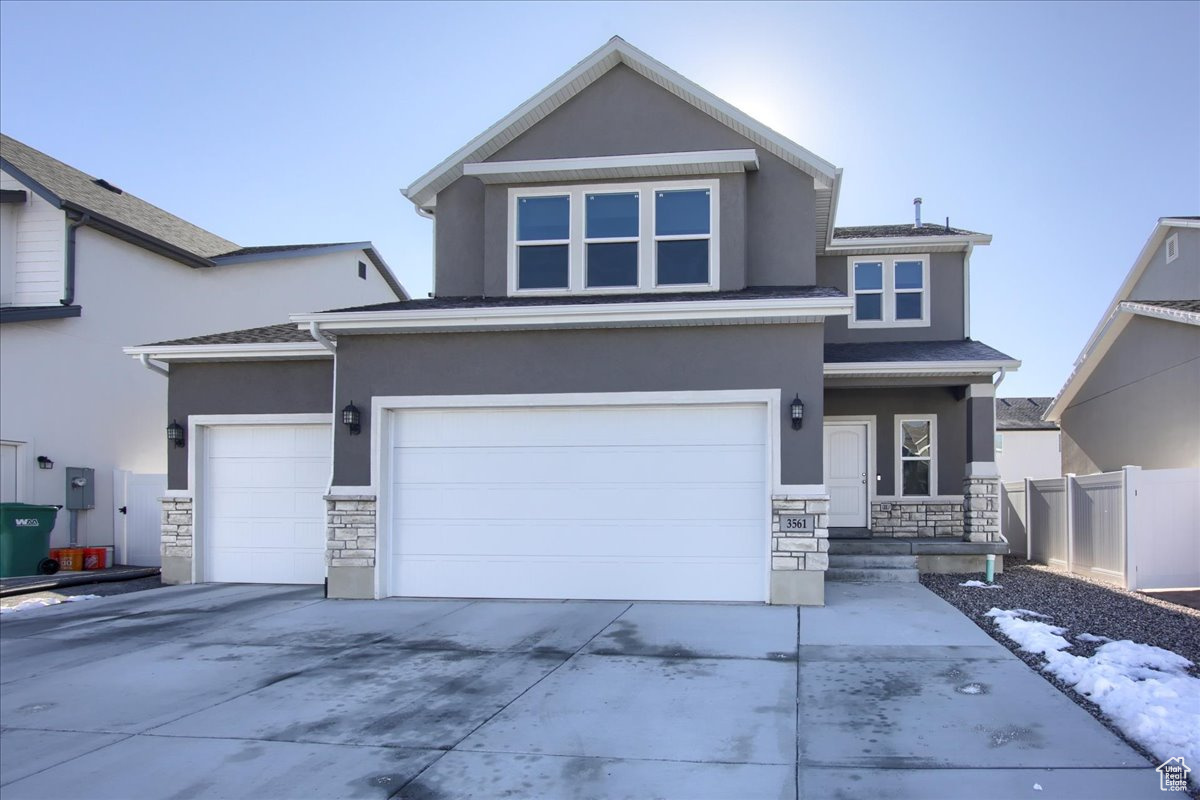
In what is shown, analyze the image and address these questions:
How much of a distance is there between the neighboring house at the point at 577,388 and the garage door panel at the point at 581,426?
3 cm

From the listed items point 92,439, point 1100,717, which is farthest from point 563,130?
point 92,439

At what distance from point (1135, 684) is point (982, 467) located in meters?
7.46

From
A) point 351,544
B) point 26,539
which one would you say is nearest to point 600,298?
point 351,544

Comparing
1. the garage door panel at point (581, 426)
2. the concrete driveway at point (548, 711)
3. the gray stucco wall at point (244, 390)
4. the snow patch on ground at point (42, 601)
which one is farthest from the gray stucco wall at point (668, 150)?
the snow patch on ground at point (42, 601)

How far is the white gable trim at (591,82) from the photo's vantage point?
1142 centimetres

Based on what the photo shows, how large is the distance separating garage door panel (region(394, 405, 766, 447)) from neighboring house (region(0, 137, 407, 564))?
7255 mm

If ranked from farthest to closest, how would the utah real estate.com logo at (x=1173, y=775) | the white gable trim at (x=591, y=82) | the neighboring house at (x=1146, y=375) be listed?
the neighboring house at (x=1146, y=375), the white gable trim at (x=591, y=82), the utah real estate.com logo at (x=1173, y=775)

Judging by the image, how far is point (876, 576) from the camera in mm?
11547

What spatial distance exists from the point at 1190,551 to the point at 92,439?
56.2 ft

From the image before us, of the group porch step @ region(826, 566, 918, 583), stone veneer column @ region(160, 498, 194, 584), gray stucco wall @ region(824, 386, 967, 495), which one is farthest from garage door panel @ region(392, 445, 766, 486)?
gray stucco wall @ region(824, 386, 967, 495)

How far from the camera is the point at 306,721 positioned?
5.77 metres

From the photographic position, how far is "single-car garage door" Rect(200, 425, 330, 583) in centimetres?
1212

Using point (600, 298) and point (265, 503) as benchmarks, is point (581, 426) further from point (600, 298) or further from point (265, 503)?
point (265, 503)

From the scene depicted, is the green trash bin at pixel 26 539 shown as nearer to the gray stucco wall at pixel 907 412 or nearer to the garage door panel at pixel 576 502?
the garage door panel at pixel 576 502
